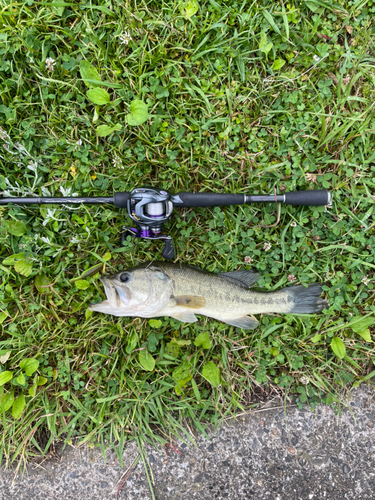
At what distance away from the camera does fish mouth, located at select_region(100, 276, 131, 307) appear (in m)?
2.46

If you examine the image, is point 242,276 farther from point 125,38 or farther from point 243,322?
point 125,38

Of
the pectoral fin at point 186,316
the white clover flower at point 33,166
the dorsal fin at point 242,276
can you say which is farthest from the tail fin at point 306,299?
the white clover flower at point 33,166

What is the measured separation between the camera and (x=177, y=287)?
99.3 inches

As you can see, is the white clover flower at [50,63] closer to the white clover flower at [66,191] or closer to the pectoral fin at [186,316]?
the white clover flower at [66,191]

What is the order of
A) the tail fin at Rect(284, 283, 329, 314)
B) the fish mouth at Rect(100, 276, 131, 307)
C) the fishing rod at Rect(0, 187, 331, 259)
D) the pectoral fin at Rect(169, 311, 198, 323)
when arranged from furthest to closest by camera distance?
the tail fin at Rect(284, 283, 329, 314), the pectoral fin at Rect(169, 311, 198, 323), the fish mouth at Rect(100, 276, 131, 307), the fishing rod at Rect(0, 187, 331, 259)

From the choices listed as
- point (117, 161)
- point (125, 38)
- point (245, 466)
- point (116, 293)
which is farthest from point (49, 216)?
point (245, 466)

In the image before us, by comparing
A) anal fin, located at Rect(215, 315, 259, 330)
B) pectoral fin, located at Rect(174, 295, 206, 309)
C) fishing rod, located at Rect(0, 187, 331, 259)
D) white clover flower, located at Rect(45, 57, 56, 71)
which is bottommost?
anal fin, located at Rect(215, 315, 259, 330)

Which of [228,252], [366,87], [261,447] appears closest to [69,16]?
[228,252]

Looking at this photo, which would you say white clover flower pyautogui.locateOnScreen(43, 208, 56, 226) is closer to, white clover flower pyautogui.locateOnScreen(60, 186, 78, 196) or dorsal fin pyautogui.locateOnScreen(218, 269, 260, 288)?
white clover flower pyautogui.locateOnScreen(60, 186, 78, 196)

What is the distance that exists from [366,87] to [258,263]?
1.75 m

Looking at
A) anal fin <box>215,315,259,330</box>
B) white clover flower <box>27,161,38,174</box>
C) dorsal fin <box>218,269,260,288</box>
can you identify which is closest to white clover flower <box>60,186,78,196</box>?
white clover flower <box>27,161,38,174</box>

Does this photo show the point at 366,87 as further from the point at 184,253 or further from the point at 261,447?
the point at 261,447

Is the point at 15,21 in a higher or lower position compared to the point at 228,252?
higher

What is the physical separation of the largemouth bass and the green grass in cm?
12
